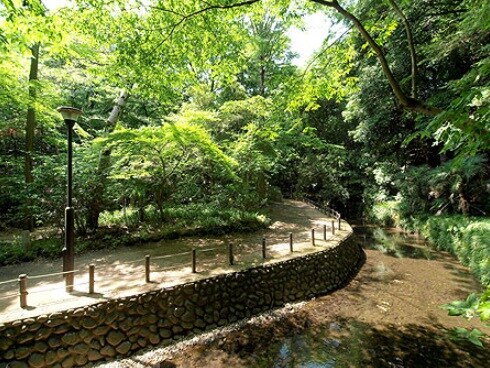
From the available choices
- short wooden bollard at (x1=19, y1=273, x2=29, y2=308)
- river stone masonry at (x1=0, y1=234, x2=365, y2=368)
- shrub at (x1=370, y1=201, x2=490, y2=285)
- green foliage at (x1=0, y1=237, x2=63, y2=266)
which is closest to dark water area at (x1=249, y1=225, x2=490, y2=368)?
river stone masonry at (x1=0, y1=234, x2=365, y2=368)

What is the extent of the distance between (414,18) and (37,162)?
17393mm

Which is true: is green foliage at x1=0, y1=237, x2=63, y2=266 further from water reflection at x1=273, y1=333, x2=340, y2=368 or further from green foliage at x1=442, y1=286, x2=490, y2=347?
green foliage at x1=442, y1=286, x2=490, y2=347

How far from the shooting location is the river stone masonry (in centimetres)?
479

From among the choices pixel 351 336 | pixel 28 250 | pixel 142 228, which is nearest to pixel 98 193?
pixel 142 228

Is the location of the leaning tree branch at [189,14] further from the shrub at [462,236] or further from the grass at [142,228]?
the shrub at [462,236]

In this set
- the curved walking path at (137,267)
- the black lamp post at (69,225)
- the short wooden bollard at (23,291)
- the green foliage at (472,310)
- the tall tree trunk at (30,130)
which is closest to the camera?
the green foliage at (472,310)

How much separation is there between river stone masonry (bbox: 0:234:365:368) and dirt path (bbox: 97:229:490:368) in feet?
1.02

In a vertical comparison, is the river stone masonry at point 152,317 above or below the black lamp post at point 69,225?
below

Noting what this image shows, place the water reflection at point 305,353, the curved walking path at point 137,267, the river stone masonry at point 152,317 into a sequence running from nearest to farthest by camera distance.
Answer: the river stone masonry at point 152,317 < the water reflection at point 305,353 < the curved walking path at point 137,267

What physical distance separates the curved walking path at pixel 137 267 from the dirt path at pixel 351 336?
1.42 m

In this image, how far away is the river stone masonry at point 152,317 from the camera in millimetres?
4789

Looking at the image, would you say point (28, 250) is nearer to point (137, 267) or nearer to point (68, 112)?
point (137, 267)

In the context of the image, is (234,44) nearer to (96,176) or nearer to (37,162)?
(96,176)

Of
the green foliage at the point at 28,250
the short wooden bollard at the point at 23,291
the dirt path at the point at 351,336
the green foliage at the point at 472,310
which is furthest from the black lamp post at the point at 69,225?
the green foliage at the point at 472,310
